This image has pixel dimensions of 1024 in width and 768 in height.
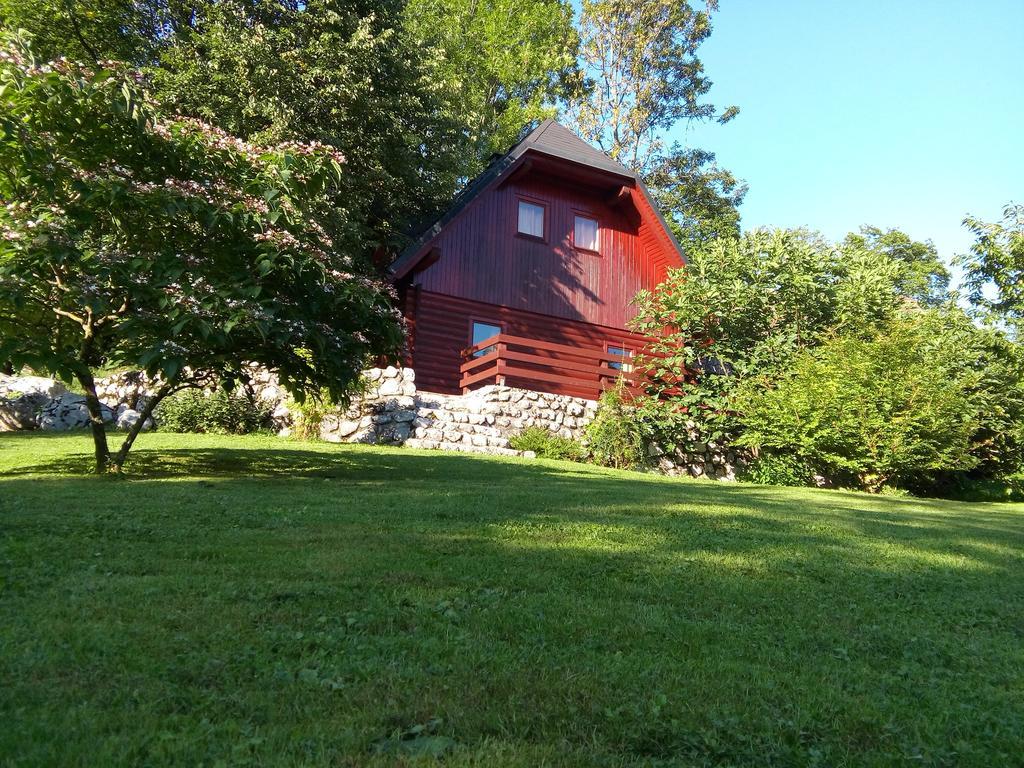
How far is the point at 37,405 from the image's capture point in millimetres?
16016

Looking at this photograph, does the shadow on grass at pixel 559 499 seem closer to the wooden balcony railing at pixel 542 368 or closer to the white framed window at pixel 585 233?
the wooden balcony railing at pixel 542 368

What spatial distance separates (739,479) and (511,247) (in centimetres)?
881

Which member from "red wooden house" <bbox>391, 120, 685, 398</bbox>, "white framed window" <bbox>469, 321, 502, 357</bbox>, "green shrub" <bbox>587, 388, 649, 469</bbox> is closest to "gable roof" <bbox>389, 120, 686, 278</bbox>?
"red wooden house" <bbox>391, 120, 685, 398</bbox>

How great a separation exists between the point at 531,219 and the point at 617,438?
8.08 metres

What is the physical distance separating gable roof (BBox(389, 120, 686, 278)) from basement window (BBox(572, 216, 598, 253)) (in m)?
1.61

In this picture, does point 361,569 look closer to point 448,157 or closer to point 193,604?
point 193,604

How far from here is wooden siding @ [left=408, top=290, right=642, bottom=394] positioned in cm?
2008

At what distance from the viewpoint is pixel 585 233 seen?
2312cm

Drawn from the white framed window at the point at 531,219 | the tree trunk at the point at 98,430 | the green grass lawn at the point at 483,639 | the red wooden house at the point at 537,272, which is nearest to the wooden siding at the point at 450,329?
the red wooden house at the point at 537,272

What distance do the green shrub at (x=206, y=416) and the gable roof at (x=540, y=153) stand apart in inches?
201

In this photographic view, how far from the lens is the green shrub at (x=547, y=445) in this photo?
55.0 ft

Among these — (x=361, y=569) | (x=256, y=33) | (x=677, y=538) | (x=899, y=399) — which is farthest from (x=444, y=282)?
(x=361, y=569)

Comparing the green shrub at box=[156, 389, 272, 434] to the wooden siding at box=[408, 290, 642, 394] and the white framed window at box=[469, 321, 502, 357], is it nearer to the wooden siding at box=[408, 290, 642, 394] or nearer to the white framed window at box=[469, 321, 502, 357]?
the wooden siding at box=[408, 290, 642, 394]

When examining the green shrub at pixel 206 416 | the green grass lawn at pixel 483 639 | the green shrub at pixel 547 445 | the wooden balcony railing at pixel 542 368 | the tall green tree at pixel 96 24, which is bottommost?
the green grass lawn at pixel 483 639
